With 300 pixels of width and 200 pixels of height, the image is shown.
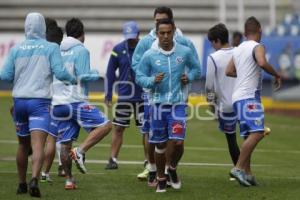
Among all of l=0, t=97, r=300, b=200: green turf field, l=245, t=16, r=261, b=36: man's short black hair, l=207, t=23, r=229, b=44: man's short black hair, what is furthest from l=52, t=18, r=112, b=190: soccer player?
l=245, t=16, r=261, b=36: man's short black hair

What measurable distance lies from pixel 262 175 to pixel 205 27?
95.6 feet

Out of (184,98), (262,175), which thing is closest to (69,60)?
(184,98)

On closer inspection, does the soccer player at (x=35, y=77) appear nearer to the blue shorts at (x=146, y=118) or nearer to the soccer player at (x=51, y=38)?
the soccer player at (x=51, y=38)

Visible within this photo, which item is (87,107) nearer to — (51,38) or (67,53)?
(67,53)

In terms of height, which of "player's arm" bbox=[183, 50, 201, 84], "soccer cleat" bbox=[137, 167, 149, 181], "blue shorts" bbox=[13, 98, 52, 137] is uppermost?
"player's arm" bbox=[183, 50, 201, 84]

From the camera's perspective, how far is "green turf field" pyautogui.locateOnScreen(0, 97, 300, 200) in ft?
38.2

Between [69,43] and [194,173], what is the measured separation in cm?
306

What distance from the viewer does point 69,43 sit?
12.6 meters

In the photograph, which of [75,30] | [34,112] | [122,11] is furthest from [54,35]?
[122,11]

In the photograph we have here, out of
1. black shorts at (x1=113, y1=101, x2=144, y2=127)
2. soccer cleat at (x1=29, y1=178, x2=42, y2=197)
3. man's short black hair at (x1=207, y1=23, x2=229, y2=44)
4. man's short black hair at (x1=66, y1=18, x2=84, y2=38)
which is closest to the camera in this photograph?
soccer cleat at (x1=29, y1=178, x2=42, y2=197)

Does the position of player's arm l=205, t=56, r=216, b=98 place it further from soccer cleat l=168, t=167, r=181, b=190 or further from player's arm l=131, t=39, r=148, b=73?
soccer cleat l=168, t=167, r=181, b=190

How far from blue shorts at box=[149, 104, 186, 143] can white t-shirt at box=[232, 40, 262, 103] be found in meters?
0.95

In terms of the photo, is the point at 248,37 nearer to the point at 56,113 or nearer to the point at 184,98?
the point at 184,98

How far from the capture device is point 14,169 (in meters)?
14.7
